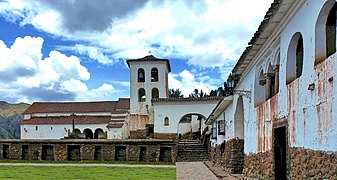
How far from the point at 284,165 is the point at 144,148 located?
805 inches

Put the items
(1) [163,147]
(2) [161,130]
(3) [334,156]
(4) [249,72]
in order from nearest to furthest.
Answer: (3) [334,156] < (4) [249,72] < (1) [163,147] < (2) [161,130]

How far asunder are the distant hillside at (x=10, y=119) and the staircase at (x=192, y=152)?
165 ft

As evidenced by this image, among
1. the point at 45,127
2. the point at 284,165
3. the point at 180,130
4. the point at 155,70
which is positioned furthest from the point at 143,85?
the point at 284,165

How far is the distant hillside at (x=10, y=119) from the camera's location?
79.1m

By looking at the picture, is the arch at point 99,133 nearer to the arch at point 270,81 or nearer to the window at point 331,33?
the arch at point 270,81

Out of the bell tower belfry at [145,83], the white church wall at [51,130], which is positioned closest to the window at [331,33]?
the bell tower belfry at [145,83]

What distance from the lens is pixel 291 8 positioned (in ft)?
24.6

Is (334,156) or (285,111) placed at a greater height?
(285,111)

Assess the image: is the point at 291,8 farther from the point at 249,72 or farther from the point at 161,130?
the point at 161,130

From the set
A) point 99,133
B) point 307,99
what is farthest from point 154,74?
point 307,99

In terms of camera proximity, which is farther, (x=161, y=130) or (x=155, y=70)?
(x=155, y=70)

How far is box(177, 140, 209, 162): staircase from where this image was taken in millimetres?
29619

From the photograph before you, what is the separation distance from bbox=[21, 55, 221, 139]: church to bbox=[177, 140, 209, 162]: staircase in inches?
179

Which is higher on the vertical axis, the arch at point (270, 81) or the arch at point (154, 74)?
the arch at point (154, 74)
